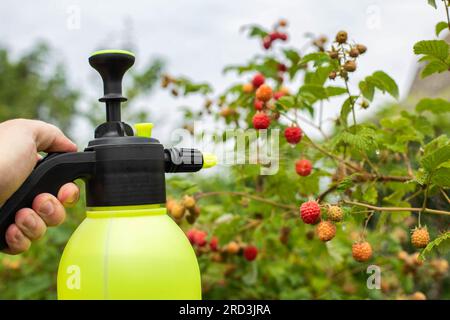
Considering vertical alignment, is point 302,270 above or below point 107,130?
below

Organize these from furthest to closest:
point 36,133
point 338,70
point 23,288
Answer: point 23,288
point 338,70
point 36,133

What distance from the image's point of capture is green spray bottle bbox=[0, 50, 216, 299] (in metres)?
0.73

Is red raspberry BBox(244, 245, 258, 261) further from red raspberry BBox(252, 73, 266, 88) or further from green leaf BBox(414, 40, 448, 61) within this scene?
green leaf BBox(414, 40, 448, 61)

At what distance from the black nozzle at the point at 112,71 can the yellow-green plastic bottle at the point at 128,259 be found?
15cm

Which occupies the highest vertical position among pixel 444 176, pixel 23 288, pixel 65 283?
pixel 444 176

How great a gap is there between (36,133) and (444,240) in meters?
0.64

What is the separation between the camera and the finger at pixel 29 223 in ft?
2.69

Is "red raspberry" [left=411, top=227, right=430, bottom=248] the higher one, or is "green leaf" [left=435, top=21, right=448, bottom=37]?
"green leaf" [left=435, top=21, right=448, bottom=37]

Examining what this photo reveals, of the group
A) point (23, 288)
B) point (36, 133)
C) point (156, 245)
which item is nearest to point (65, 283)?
point (156, 245)

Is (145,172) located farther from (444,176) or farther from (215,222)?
(215,222)

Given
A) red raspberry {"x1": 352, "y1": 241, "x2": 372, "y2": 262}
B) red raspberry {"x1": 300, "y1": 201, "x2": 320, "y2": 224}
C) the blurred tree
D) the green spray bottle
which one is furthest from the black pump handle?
the blurred tree

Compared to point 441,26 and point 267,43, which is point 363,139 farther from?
point 267,43

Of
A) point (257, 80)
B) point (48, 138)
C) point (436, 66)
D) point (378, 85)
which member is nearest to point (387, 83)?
point (378, 85)

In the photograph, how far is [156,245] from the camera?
748 mm
